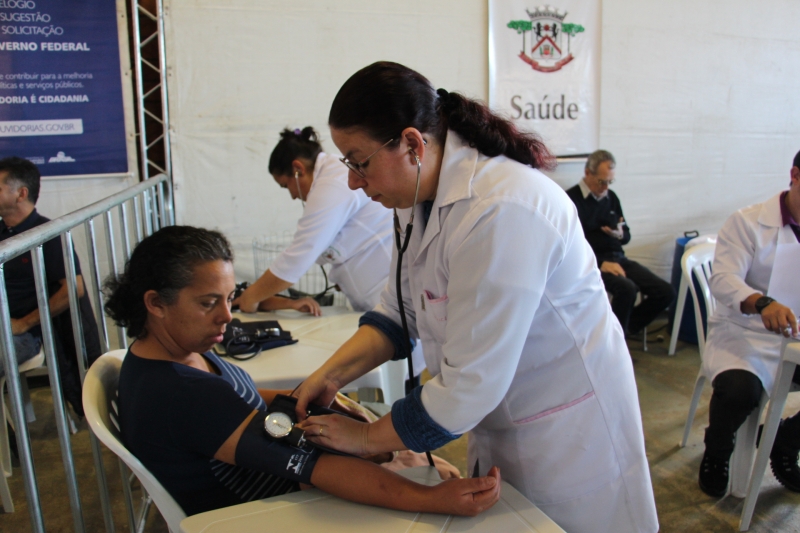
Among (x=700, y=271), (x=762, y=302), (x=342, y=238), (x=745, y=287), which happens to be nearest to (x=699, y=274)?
(x=700, y=271)

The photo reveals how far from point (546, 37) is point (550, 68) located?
0.64 feet

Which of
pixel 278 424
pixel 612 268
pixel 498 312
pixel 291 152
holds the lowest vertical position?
pixel 612 268

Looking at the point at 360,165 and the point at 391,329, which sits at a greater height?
the point at 360,165

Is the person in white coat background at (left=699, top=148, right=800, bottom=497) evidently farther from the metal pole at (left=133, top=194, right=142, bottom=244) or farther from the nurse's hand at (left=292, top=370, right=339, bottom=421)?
the metal pole at (left=133, top=194, right=142, bottom=244)

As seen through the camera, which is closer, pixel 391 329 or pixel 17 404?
pixel 17 404

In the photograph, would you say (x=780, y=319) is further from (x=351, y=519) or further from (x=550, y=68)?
(x=550, y=68)

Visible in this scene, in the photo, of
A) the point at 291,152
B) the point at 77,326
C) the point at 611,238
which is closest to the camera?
the point at 77,326

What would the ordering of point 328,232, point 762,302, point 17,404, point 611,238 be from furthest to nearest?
point 611,238 → point 328,232 → point 762,302 → point 17,404

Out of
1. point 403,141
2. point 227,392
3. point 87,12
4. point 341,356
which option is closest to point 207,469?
point 227,392

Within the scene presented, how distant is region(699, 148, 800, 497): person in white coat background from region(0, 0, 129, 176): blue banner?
2.99 metres

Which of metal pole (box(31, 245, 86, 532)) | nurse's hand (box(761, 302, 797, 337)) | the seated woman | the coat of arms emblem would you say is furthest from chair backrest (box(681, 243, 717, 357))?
metal pole (box(31, 245, 86, 532))

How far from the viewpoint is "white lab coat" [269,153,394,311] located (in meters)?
2.08

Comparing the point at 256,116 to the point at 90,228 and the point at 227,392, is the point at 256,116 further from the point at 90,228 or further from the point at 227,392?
the point at 227,392

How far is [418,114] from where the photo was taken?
92cm
